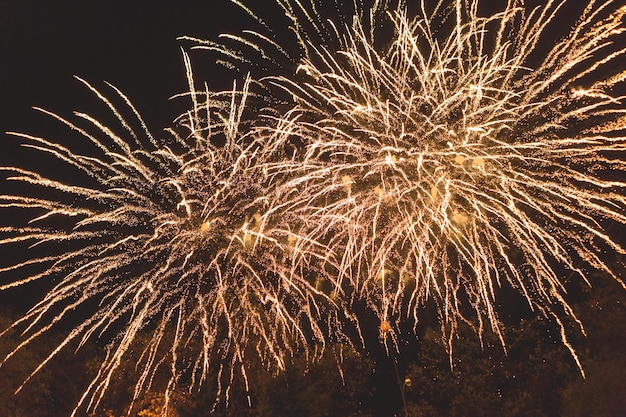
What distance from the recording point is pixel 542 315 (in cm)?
1491

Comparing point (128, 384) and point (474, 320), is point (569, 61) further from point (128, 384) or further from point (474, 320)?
point (128, 384)

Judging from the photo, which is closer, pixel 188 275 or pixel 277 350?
pixel 188 275

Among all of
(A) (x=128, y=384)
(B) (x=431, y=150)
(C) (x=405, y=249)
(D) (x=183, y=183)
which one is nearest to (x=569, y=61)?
(B) (x=431, y=150)

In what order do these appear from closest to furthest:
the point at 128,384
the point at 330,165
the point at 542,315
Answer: the point at 330,165 < the point at 542,315 < the point at 128,384

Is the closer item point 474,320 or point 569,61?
point 569,61

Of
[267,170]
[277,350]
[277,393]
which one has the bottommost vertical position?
[277,393]

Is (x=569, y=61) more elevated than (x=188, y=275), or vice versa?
(x=569, y=61)

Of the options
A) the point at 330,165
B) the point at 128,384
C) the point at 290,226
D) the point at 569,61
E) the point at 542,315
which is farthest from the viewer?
the point at 128,384

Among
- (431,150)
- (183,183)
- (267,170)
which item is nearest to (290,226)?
(267,170)

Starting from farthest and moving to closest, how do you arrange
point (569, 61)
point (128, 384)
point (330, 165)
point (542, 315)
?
point (128, 384) < point (542, 315) < point (330, 165) < point (569, 61)

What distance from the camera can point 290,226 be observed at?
444 inches

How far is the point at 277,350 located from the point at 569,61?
383 inches

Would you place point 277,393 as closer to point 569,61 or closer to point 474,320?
point 474,320

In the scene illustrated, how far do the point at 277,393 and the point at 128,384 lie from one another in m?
5.21
